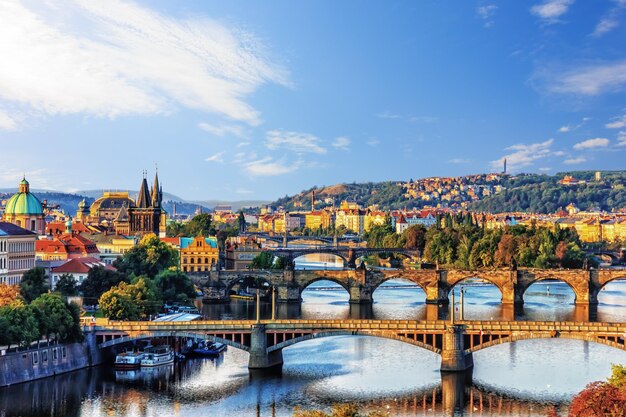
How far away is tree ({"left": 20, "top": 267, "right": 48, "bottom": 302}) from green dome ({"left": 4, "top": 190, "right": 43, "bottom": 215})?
18.8 m

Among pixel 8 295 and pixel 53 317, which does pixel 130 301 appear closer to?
pixel 8 295

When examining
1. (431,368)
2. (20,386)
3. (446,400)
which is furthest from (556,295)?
(20,386)

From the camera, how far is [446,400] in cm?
4166

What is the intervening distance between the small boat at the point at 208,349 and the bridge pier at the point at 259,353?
5.46 m

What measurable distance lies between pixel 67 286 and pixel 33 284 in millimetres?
4335

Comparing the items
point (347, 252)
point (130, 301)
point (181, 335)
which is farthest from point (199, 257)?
point (181, 335)

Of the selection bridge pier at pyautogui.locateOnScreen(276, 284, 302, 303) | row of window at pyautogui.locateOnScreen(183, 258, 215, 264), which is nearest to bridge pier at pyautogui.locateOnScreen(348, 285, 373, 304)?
bridge pier at pyautogui.locateOnScreen(276, 284, 302, 303)

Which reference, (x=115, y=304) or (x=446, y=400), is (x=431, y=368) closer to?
(x=446, y=400)

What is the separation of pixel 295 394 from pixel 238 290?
45634mm

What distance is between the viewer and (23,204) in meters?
77.1

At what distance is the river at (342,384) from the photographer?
40.2m

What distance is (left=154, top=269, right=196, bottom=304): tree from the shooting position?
6981cm

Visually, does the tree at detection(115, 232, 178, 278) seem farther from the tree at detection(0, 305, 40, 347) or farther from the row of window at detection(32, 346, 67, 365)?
the tree at detection(0, 305, 40, 347)

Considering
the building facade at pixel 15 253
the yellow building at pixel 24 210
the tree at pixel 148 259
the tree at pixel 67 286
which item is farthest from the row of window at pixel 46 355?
the yellow building at pixel 24 210
